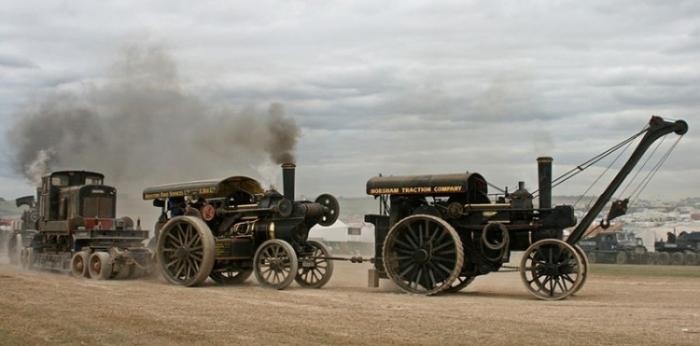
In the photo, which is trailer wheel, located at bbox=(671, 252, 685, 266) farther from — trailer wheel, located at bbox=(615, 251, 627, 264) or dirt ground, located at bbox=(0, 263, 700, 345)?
dirt ground, located at bbox=(0, 263, 700, 345)

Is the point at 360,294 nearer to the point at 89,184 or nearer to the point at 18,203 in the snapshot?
the point at 89,184

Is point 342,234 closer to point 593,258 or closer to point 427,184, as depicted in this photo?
point 593,258

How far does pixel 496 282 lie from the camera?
21.8m

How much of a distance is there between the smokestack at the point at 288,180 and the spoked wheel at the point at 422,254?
3264mm

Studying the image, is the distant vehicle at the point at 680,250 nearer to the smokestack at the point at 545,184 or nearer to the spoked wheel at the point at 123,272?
the smokestack at the point at 545,184

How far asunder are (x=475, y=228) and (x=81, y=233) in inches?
451

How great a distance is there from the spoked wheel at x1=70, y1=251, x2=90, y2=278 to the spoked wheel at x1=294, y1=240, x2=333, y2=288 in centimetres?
584

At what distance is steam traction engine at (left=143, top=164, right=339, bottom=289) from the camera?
1903 cm

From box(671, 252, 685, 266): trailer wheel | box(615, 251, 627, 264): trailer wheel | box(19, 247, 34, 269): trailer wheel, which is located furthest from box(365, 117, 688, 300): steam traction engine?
box(671, 252, 685, 266): trailer wheel

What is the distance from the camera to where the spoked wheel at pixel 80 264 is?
22.3 metres

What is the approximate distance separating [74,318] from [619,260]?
33241 millimetres

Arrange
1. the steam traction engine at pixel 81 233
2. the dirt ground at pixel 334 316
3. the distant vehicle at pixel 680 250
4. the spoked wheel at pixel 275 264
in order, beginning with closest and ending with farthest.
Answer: the dirt ground at pixel 334 316, the spoked wheel at pixel 275 264, the steam traction engine at pixel 81 233, the distant vehicle at pixel 680 250

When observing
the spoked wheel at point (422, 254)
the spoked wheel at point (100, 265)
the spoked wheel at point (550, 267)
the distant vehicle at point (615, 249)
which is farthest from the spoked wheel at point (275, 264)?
the distant vehicle at point (615, 249)

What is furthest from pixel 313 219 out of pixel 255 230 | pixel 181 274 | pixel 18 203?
pixel 18 203
